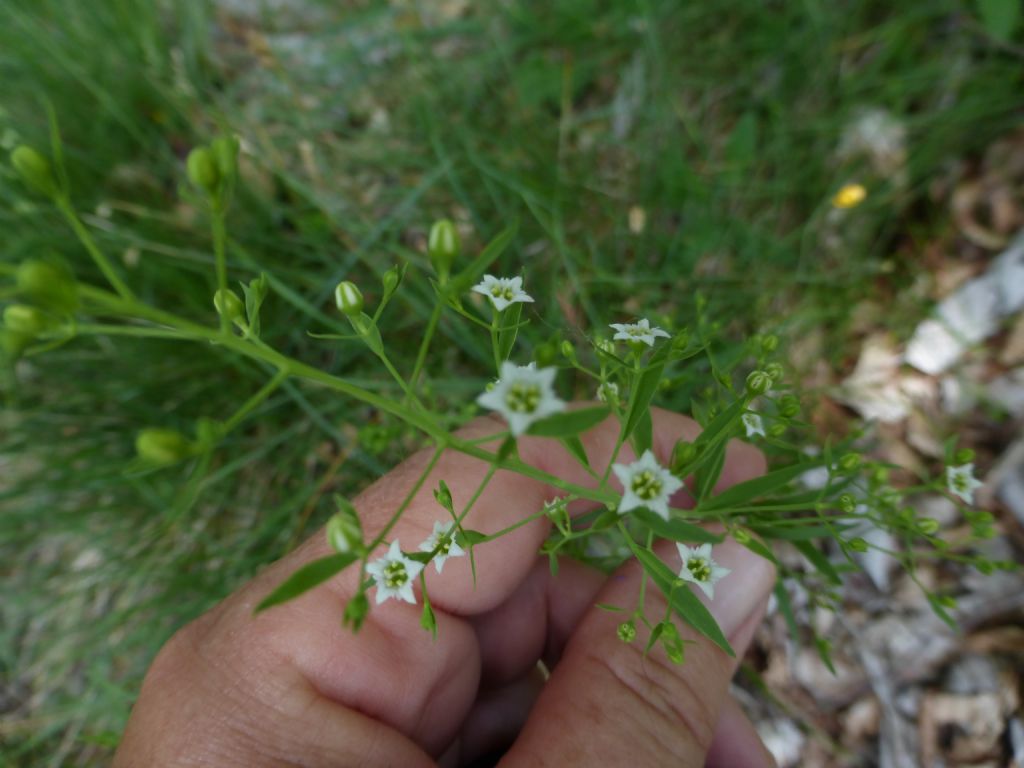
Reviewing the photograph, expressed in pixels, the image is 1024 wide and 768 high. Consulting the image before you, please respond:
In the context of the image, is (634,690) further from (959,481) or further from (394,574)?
(959,481)

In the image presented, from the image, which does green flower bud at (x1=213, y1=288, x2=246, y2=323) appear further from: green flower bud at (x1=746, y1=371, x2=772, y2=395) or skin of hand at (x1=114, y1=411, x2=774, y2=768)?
green flower bud at (x1=746, y1=371, x2=772, y2=395)

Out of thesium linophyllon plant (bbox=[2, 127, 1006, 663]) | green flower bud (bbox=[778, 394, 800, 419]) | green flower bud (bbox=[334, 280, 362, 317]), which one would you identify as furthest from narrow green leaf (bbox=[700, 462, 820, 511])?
green flower bud (bbox=[334, 280, 362, 317])

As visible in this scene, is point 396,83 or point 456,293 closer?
point 456,293

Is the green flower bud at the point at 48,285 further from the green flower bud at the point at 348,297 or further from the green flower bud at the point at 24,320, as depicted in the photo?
the green flower bud at the point at 348,297

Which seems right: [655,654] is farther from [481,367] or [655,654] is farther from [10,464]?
[10,464]

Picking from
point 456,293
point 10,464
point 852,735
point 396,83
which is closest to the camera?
point 456,293

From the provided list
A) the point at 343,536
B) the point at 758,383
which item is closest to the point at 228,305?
the point at 343,536

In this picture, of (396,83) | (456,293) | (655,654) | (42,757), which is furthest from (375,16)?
(42,757)
